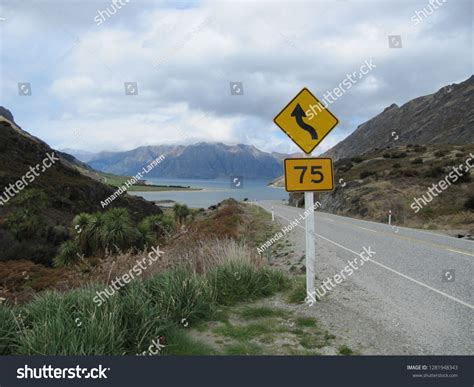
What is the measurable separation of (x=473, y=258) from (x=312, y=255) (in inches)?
272

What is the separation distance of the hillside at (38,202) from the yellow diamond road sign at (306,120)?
14639 millimetres

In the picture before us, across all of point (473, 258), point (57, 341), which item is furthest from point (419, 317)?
point (473, 258)

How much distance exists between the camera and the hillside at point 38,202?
18.1 metres

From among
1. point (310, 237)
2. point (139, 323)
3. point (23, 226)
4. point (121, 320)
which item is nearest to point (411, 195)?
point (23, 226)

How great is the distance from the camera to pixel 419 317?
612 cm

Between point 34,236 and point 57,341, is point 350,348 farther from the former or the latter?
point 34,236

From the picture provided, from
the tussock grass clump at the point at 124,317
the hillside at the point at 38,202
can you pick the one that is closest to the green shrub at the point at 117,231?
the hillside at the point at 38,202

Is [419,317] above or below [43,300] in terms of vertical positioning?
below

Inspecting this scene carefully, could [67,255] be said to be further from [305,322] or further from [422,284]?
[422,284]

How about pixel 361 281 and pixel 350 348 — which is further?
pixel 361 281

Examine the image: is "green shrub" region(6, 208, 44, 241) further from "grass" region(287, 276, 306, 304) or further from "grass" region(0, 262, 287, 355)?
"grass" region(287, 276, 306, 304)

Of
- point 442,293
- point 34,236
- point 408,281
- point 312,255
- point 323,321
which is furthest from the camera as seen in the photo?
point 34,236

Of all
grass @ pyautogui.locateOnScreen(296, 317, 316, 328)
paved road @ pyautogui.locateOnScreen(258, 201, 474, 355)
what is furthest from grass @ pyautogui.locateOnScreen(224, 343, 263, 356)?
paved road @ pyautogui.locateOnScreen(258, 201, 474, 355)

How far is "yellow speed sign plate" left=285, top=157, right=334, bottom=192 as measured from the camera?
20.8 ft
